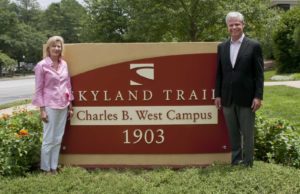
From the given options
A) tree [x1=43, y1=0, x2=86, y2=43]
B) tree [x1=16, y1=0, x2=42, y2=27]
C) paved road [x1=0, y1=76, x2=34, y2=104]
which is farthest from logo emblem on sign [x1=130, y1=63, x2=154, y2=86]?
tree [x1=16, y1=0, x2=42, y2=27]

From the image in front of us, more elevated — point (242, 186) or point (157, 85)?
point (157, 85)

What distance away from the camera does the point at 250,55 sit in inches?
203

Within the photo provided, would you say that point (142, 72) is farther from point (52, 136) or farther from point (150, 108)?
point (52, 136)

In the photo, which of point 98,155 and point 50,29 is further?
point 50,29

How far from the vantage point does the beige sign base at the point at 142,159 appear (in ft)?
19.6

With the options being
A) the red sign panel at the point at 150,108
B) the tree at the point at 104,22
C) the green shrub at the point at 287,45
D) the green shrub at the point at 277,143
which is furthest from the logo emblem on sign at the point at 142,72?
the tree at the point at 104,22

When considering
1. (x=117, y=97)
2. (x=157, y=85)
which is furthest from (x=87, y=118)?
(x=157, y=85)

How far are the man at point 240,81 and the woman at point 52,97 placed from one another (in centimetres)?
172

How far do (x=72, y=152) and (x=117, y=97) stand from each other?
87 cm

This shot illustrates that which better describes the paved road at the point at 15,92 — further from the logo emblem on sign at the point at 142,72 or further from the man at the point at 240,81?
the man at the point at 240,81

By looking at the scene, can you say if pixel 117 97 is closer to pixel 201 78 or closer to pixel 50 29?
pixel 201 78

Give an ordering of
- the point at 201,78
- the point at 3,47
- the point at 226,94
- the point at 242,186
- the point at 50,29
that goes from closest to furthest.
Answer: the point at 242,186, the point at 226,94, the point at 201,78, the point at 3,47, the point at 50,29

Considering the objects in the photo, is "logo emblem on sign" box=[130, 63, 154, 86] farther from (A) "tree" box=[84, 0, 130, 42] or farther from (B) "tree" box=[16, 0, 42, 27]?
(B) "tree" box=[16, 0, 42, 27]

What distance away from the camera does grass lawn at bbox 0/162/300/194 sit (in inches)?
195
